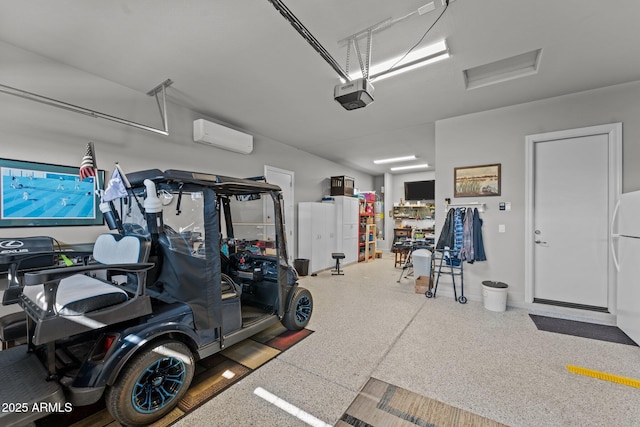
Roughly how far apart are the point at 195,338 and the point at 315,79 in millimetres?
2939

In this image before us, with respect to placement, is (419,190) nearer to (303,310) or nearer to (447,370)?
(303,310)

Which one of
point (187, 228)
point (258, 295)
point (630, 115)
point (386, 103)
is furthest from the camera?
point (386, 103)

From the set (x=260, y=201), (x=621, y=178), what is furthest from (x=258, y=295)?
(x=621, y=178)

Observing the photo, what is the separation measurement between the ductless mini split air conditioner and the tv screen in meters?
6.49

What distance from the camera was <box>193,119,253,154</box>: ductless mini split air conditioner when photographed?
3.91 meters

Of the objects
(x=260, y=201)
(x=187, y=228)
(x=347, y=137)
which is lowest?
(x=187, y=228)

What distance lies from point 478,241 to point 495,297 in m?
0.84

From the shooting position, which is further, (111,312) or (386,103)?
(386,103)

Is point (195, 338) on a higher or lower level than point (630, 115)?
lower

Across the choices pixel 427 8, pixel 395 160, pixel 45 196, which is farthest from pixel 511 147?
pixel 45 196

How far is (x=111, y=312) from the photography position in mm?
1575

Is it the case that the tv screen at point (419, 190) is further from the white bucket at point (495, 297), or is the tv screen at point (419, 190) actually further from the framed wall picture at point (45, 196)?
the framed wall picture at point (45, 196)

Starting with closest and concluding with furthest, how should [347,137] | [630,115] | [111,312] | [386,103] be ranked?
[111,312], [630,115], [386,103], [347,137]

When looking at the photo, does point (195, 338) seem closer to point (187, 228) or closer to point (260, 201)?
point (187, 228)
